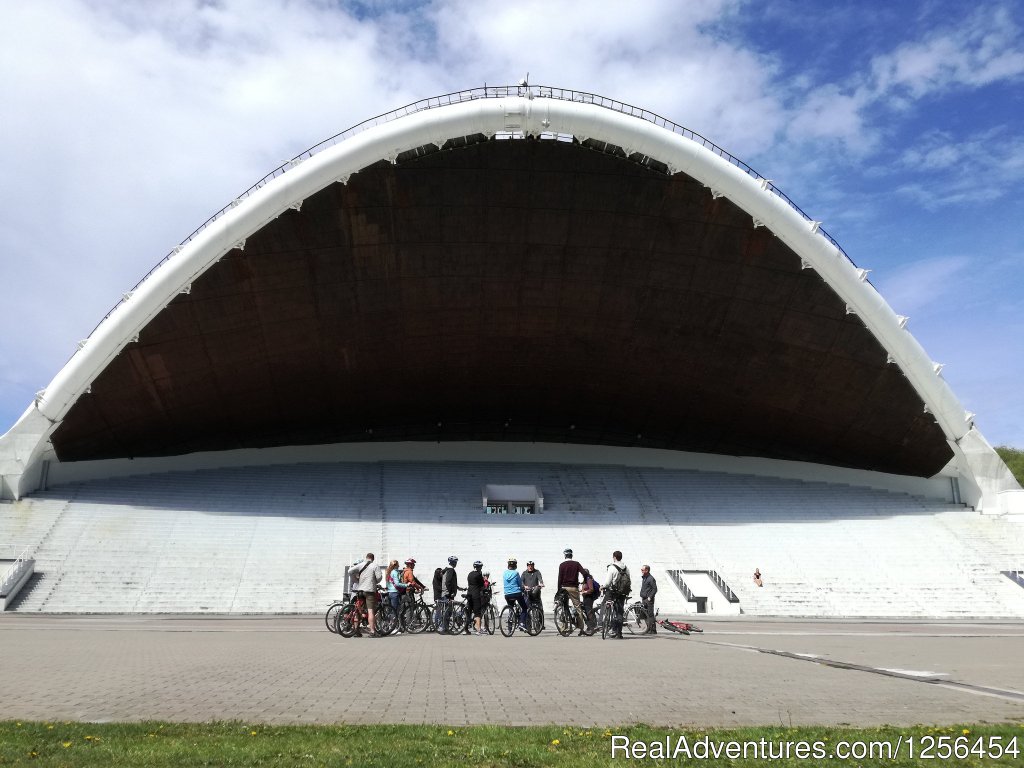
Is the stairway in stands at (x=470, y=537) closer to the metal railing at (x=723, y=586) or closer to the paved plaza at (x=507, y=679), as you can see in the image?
the metal railing at (x=723, y=586)

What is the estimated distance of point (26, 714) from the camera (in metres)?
6.08

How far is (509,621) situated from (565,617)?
1068 millimetres

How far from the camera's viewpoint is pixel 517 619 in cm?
1538

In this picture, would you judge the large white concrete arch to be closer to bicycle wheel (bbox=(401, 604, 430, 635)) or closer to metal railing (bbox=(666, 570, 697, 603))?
metal railing (bbox=(666, 570, 697, 603))

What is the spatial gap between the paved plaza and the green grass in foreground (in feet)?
1.57

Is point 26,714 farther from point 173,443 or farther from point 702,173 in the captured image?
point 173,443

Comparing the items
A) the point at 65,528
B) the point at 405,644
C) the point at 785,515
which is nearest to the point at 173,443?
the point at 65,528

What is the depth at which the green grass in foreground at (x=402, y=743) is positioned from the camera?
14.8ft

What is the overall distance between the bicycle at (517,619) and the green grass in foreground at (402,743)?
995 cm

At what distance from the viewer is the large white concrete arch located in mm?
23859

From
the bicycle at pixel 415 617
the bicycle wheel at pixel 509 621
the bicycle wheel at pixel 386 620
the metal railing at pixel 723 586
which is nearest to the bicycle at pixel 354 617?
the bicycle wheel at pixel 386 620

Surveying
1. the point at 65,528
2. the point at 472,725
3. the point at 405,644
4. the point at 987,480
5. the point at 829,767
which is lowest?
the point at 829,767

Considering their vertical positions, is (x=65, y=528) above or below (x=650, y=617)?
above

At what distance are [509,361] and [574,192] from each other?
8.32 metres
